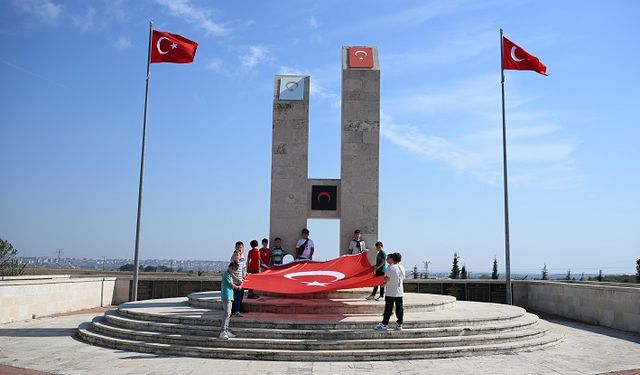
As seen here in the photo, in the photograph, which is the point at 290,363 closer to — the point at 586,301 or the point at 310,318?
the point at 310,318

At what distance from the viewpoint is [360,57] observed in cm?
1973

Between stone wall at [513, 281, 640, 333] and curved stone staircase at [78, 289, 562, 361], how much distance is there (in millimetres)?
3400

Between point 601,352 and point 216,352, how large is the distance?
869cm

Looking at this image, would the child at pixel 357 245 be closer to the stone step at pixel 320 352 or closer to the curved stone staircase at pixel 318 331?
the curved stone staircase at pixel 318 331

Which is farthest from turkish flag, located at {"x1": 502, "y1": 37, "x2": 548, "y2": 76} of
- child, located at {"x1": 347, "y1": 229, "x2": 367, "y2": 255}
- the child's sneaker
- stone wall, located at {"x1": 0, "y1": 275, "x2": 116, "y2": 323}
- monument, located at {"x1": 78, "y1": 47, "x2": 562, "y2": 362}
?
stone wall, located at {"x1": 0, "y1": 275, "x2": 116, "y2": 323}

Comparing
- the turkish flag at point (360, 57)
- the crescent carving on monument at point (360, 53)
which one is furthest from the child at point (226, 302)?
the crescent carving on monument at point (360, 53)

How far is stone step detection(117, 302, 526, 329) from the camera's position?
1241 centimetres

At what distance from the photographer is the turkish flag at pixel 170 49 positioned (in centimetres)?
2195

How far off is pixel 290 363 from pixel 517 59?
16962 millimetres

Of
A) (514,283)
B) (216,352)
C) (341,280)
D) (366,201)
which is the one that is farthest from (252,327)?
(514,283)

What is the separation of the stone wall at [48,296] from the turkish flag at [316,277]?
→ 7.67 meters

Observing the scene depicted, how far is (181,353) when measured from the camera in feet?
38.7

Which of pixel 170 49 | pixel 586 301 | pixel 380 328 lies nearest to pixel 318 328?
pixel 380 328

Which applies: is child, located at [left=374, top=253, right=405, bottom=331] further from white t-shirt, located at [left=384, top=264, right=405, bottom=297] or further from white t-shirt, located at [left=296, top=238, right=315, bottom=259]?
white t-shirt, located at [left=296, top=238, right=315, bottom=259]
